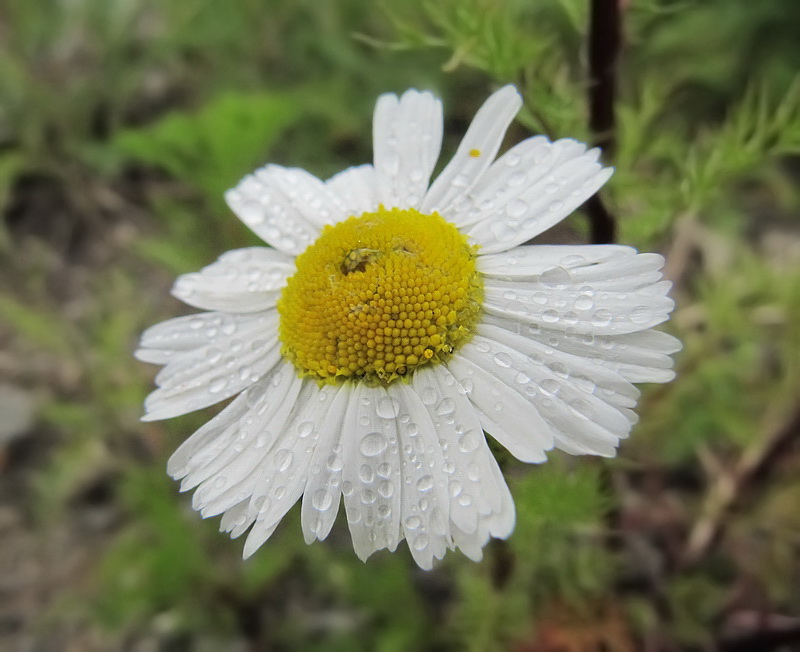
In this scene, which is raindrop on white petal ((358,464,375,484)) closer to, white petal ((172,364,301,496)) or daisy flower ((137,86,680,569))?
daisy flower ((137,86,680,569))

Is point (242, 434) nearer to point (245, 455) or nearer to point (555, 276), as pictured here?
point (245, 455)

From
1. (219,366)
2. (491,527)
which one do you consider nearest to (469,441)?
(491,527)

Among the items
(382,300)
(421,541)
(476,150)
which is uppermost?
(476,150)

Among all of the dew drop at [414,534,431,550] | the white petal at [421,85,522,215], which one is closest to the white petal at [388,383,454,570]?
the dew drop at [414,534,431,550]

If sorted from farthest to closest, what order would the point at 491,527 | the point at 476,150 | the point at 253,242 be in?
the point at 253,242
the point at 476,150
the point at 491,527

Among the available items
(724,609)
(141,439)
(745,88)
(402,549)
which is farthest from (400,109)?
(745,88)

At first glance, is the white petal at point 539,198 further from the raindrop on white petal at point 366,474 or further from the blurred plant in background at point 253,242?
the raindrop on white petal at point 366,474
